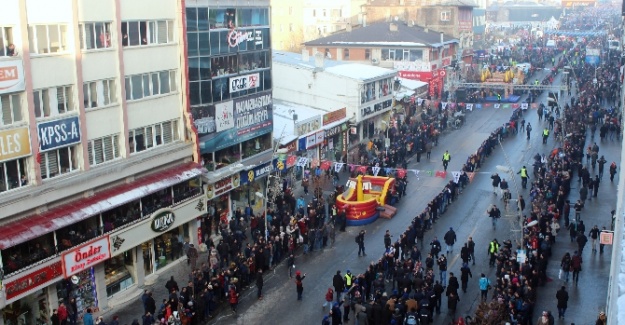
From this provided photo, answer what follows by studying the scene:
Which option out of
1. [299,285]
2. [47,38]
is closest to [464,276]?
[299,285]

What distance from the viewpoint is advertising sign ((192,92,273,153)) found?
35375 mm

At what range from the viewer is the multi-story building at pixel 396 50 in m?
74.0

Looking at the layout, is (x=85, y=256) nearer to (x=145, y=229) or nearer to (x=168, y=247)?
(x=145, y=229)

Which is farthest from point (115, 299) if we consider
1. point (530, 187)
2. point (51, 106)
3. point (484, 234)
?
point (530, 187)

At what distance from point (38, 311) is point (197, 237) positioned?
9.71 m

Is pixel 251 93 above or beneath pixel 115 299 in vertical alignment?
above

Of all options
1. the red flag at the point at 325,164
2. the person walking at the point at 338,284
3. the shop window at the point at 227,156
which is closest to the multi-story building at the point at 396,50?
the red flag at the point at 325,164

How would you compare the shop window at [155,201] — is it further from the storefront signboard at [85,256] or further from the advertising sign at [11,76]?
the advertising sign at [11,76]

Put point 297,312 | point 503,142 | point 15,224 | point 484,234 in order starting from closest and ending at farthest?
point 15,224 < point 297,312 < point 484,234 < point 503,142

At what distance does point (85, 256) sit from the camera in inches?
1094

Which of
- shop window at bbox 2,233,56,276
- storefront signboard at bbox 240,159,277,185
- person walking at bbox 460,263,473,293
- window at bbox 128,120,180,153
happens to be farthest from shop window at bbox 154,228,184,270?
person walking at bbox 460,263,473,293

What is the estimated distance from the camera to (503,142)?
57750mm

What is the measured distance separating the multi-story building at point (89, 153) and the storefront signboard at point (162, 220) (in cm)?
5

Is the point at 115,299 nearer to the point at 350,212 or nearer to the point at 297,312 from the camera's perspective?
the point at 297,312
